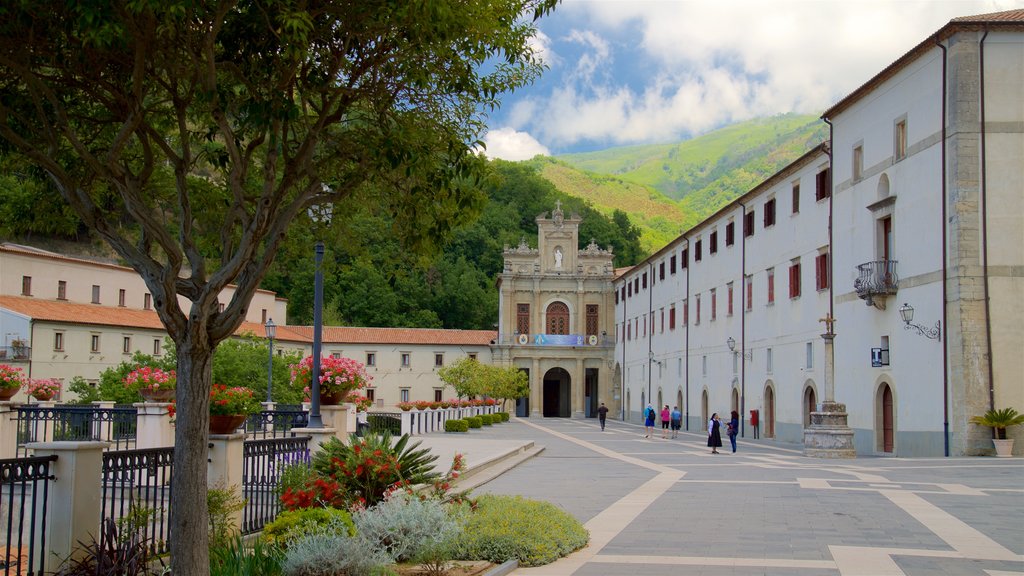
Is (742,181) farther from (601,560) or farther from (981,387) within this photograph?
(601,560)

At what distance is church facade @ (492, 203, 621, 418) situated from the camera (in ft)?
265

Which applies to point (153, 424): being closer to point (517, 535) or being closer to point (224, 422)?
point (224, 422)

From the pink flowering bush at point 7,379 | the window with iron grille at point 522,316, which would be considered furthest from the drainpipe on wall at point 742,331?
the window with iron grille at point 522,316

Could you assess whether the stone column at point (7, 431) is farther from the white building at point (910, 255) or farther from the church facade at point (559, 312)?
the church facade at point (559, 312)

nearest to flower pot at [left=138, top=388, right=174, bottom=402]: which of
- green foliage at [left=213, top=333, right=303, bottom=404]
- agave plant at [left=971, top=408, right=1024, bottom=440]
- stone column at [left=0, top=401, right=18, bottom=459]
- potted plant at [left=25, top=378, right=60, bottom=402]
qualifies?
stone column at [left=0, top=401, right=18, bottom=459]

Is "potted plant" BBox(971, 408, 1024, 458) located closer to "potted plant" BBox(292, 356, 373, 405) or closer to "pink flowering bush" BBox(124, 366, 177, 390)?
"potted plant" BBox(292, 356, 373, 405)

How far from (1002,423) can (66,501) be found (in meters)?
23.6

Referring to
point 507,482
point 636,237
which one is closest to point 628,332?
point 636,237

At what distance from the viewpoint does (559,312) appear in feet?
A: 269

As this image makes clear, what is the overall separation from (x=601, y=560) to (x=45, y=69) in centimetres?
743

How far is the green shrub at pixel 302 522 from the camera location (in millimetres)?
8352

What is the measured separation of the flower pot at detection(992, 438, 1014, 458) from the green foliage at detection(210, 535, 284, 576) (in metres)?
22.0

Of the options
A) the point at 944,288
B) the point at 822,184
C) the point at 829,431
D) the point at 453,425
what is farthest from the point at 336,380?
the point at 453,425

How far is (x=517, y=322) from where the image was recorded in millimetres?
81375
